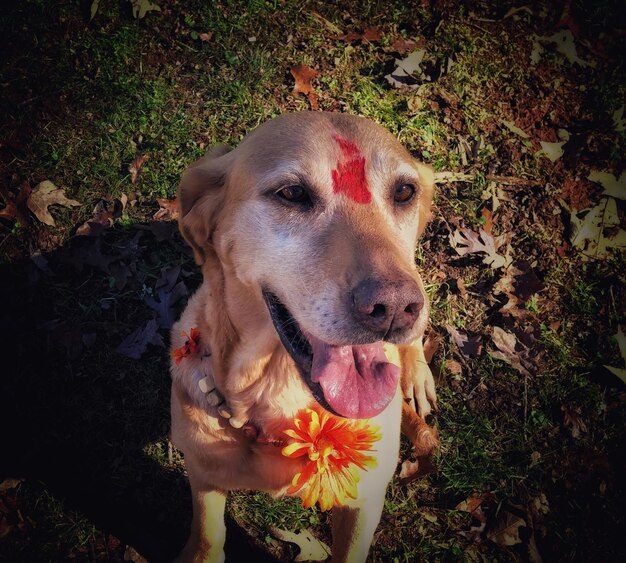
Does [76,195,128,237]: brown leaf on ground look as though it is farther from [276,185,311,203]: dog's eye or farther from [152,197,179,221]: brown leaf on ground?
[276,185,311,203]: dog's eye

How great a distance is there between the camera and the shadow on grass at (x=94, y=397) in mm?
3121

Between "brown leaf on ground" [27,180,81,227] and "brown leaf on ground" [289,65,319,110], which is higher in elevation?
"brown leaf on ground" [289,65,319,110]

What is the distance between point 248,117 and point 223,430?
10.3ft

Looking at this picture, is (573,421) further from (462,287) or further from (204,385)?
(204,385)

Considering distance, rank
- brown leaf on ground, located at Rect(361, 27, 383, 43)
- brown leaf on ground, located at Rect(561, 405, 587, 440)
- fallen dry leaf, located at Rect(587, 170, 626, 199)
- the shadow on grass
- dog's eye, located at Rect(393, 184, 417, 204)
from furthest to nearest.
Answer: brown leaf on ground, located at Rect(361, 27, 383, 43), fallen dry leaf, located at Rect(587, 170, 626, 199), brown leaf on ground, located at Rect(561, 405, 587, 440), the shadow on grass, dog's eye, located at Rect(393, 184, 417, 204)

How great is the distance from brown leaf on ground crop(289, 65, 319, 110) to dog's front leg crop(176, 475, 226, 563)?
3.55m

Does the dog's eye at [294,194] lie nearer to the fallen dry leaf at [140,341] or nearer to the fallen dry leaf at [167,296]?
the fallen dry leaf at [167,296]

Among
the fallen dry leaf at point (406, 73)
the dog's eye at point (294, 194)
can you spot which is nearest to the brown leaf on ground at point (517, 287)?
the fallen dry leaf at point (406, 73)

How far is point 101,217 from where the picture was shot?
3953 millimetres

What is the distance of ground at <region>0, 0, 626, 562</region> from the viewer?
3.24 metres

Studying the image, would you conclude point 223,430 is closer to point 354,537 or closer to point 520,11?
point 354,537

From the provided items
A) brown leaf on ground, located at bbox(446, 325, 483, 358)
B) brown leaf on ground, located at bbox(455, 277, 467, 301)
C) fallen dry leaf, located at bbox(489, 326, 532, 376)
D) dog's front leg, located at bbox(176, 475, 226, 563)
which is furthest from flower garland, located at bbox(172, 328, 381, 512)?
brown leaf on ground, located at bbox(455, 277, 467, 301)

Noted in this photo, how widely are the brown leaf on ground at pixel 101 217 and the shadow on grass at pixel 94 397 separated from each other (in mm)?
99

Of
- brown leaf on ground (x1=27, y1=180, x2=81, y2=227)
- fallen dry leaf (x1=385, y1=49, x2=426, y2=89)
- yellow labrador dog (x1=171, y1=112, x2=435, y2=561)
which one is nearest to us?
yellow labrador dog (x1=171, y1=112, x2=435, y2=561)
